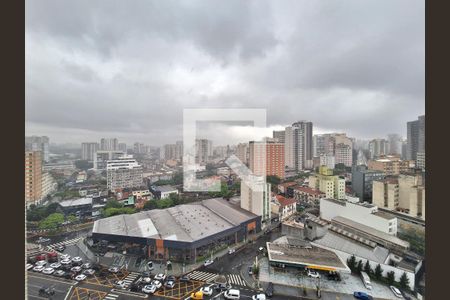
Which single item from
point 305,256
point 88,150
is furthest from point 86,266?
point 88,150

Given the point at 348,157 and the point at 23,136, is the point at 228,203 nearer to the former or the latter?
the point at 23,136

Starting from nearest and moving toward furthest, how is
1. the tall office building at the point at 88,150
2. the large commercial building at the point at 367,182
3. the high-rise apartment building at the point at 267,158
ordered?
the high-rise apartment building at the point at 267,158 < the large commercial building at the point at 367,182 < the tall office building at the point at 88,150

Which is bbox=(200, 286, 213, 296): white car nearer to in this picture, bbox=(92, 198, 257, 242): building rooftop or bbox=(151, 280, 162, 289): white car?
bbox=(151, 280, 162, 289): white car

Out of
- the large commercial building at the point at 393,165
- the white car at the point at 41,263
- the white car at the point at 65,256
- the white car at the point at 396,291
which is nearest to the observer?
the white car at the point at 396,291

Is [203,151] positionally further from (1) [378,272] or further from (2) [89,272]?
(1) [378,272]

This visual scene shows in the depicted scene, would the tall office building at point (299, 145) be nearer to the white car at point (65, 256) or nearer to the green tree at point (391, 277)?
the green tree at point (391, 277)

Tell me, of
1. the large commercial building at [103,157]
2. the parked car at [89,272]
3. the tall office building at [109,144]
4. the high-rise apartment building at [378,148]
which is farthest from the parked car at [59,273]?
the high-rise apartment building at [378,148]

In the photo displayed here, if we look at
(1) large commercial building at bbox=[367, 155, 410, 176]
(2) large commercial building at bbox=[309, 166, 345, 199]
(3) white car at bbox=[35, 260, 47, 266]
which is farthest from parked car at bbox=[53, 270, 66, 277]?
(1) large commercial building at bbox=[367, 155, 410, 176]

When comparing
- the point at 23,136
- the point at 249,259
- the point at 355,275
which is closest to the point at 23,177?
the point at 23,136
